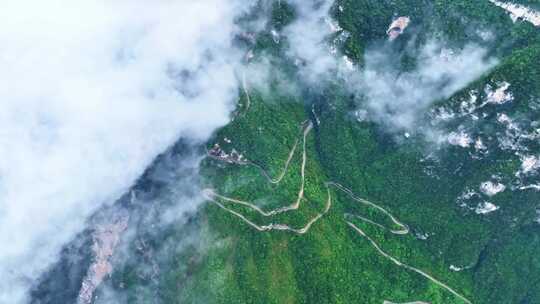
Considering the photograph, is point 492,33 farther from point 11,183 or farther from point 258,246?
point 11,183

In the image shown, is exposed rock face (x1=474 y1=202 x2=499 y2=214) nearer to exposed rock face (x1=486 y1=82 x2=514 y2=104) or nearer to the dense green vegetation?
the dense green vegetation

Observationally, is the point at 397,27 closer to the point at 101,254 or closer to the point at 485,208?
the point at 485,208

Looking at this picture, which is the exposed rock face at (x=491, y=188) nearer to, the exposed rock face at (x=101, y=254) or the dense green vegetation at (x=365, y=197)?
the dense green vegetation at (x=365, y=197)

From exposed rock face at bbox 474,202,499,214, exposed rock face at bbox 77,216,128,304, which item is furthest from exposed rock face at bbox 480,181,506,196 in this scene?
exposed rock face at bbox 77,216,128,304

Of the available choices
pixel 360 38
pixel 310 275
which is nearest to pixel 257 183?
pixel 310 275

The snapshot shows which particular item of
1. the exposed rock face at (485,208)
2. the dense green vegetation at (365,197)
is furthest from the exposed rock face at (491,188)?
the exposed rock face at (485,208)

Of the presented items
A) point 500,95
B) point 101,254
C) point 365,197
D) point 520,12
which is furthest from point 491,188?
point 101,254
